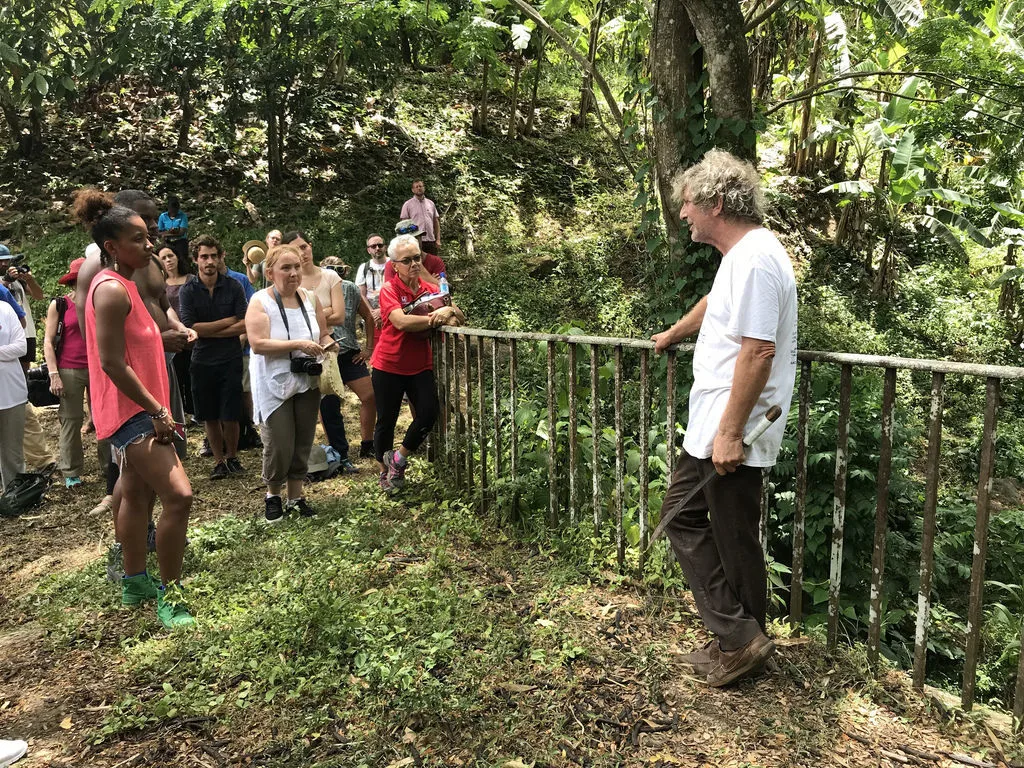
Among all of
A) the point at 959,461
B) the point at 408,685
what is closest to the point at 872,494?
the point at 408,685

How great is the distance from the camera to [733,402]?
2705 millimetres

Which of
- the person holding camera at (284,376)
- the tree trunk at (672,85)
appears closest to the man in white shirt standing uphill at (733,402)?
the tree trunk at (672,85)

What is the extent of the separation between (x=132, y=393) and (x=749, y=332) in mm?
2751

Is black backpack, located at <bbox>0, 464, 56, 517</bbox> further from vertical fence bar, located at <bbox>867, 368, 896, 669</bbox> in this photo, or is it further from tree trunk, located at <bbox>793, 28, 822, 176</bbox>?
tree trunk, located at <bbox>793, 28, 822, 176</bbox>

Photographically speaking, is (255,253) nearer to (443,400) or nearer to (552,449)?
(443,400)

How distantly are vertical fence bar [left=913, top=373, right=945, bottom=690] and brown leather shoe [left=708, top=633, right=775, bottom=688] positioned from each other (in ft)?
1.77

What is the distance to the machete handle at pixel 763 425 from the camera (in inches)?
107

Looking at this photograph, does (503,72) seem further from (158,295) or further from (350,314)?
(158,295)

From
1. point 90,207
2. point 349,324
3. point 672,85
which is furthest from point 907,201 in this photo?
point 90,207

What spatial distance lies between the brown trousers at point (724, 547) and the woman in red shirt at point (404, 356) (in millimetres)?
2605

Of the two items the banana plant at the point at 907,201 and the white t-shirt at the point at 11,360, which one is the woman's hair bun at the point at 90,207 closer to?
the white t-shirt at the point at 11,360

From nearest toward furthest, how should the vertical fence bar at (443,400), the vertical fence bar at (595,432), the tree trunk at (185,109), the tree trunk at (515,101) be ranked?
the vertical fence bar at (595,432), the vertical fence bar at (443,400), the tree trunk at (185,109), the tree trunk at (515,101)

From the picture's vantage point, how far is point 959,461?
934 cm

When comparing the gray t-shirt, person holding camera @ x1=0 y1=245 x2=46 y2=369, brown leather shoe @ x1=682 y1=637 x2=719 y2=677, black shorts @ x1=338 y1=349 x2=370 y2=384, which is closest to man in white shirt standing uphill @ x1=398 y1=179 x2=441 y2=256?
the gray t-shirt
